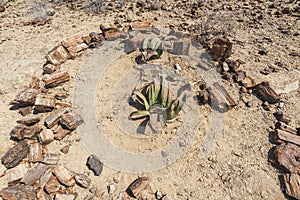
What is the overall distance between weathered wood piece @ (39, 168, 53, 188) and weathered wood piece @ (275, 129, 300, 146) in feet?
8.92

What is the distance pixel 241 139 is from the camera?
2.94 meters

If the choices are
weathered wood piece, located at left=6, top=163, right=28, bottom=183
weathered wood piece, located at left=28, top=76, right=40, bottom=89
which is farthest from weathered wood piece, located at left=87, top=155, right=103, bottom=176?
weathered wood piece, located at left=28, top=76, right=40, bottom=89

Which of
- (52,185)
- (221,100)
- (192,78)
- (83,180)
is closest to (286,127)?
(221,100)

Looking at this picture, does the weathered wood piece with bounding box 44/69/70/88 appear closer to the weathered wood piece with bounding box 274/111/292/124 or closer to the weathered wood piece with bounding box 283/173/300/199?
the weathered wood piece with bounding box 274/111/292/124

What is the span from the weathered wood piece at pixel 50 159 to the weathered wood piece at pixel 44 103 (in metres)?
0.73

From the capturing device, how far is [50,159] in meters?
A: 2.76

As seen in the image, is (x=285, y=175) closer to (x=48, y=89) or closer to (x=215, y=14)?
(x=48, y=89)

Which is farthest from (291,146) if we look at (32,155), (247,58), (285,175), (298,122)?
(32,155)

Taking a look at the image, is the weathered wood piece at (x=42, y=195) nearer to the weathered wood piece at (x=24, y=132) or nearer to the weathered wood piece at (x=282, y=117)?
the weathered wood piece at (x=24, y=132)

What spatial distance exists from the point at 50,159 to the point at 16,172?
376 millimetres

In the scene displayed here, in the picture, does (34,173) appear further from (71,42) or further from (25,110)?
(71,42)

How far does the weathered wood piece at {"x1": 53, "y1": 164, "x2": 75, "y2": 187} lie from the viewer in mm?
2555

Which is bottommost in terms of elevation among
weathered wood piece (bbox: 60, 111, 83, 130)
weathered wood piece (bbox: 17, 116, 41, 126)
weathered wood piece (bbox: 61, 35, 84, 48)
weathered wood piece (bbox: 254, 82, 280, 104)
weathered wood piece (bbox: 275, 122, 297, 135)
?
weathered wood piece (bbox: 17, 116, 41, 126)

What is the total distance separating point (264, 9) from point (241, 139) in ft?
13.0
